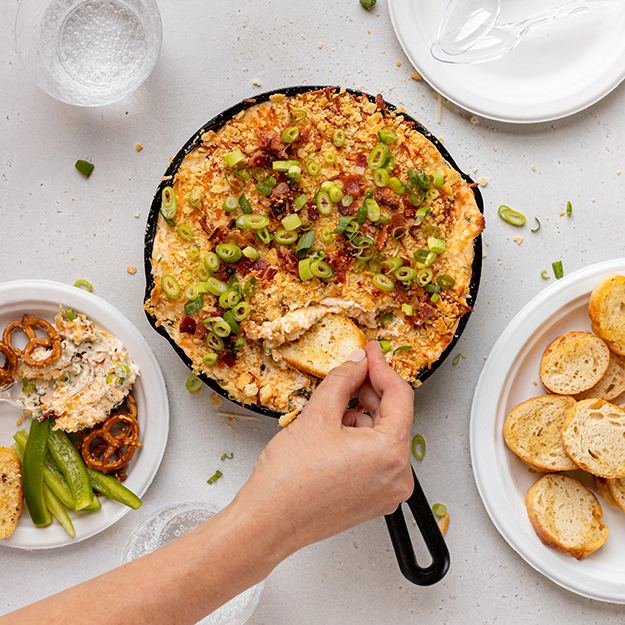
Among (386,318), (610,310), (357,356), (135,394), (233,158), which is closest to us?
(357,356)

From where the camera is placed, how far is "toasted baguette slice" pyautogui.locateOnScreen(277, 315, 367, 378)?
97.3 inches

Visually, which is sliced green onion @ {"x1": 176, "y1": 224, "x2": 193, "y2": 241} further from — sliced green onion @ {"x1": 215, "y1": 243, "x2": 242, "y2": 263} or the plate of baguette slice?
the plate of baguette slice

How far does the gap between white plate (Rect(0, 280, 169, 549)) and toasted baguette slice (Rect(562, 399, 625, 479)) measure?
1.34 m

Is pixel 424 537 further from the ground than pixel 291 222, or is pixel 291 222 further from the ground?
pixel 291 222

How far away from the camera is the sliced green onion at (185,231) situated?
248 cm

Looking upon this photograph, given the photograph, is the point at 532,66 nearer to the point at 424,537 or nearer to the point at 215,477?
the point at 424,537

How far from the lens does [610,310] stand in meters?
2.68

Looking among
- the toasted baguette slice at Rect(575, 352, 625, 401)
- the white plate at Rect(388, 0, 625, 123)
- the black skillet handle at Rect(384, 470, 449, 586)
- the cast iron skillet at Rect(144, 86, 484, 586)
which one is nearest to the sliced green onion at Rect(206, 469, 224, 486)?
the cast iron skillet at Rect(144, 86, 484, 586)

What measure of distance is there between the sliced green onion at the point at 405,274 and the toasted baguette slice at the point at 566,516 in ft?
2.90

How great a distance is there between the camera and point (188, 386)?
281 centimetres

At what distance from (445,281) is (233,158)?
0.73 metres

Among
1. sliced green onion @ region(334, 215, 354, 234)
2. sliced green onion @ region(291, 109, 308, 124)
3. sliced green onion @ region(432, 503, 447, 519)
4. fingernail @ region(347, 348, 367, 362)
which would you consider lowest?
sliced green onion @ region(432, 503, 447, 519)

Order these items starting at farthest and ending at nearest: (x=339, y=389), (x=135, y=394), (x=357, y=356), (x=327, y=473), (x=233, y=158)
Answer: (x=135, y=394) → (x=233, y=158) → (x=357, y=356) → (x=339, y=389) → (x=327, y=473)

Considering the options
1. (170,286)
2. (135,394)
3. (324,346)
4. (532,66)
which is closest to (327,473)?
(324,346)
